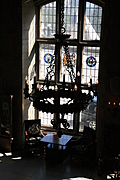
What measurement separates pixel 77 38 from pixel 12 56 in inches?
87.4

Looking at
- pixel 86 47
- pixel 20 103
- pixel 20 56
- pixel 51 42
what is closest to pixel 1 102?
pixel 20 103

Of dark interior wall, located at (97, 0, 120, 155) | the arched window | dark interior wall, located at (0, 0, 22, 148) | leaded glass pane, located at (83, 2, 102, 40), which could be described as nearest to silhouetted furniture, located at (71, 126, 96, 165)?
dark interior wall, located at (97, 0, 120, 155)

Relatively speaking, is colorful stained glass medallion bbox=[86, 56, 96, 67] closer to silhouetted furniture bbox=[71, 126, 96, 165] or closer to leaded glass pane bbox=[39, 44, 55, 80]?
leaded glass pane bbox=[39, 44, 55, 80]

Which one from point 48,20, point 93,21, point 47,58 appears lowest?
point 47,58

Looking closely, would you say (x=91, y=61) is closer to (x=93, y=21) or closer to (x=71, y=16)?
(x=93, y=21)

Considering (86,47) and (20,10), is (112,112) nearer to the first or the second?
(86,47)

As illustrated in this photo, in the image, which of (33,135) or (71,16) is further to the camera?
(33,135)

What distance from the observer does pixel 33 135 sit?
1041cm

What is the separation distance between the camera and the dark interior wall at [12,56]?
9680mm

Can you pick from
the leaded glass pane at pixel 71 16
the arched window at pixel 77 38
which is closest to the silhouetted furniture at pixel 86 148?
the arched window at pixel 77 38

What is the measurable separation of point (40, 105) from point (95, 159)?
14.9 feet

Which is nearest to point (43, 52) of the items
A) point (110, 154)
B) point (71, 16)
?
point (71, 16)

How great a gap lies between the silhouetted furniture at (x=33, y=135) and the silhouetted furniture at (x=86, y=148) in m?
1.17

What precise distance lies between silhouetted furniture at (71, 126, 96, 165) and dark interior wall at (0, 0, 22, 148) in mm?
1974
